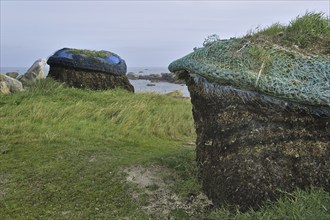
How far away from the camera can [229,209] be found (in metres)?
4.20

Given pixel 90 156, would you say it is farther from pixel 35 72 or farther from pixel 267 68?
pixel 35 72

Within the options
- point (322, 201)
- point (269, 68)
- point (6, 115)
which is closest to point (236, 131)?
point (269, 68)

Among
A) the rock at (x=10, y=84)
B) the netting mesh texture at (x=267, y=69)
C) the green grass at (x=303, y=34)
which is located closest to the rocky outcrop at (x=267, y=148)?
the netting mesh texture at (x=267, y=69)

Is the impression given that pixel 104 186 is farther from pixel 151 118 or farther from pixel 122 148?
pixel 151 118

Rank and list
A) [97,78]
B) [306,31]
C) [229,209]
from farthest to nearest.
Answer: [97,78]
[306,31]
[229,209]

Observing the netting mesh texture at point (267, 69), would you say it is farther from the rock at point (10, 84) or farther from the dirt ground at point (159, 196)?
the rock at point (10, 84)

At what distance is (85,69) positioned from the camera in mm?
13000

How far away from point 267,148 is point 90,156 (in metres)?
3.09

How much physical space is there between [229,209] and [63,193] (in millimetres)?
2022

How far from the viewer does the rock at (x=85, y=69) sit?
1283 cm

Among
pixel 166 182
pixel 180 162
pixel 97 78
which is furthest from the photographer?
pixel 97 78

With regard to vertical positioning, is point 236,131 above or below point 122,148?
above

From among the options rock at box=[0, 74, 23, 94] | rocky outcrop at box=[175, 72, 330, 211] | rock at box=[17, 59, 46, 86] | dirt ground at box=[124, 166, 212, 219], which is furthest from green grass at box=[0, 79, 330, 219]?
rock at box=[17, 59, 46, 86]

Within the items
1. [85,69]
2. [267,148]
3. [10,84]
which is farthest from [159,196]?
[10,84]
